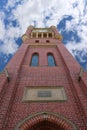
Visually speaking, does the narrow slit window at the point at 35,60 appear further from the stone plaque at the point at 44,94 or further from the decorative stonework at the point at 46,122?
the decorative stonework at the point at 46,122

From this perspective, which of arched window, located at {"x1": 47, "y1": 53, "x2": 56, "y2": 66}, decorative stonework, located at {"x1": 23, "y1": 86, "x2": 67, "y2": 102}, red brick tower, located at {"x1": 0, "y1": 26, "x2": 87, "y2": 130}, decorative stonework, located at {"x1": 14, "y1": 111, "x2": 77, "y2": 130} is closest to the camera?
decorative stonework, located at {"x1": 14, "y1": 111, "x2": 77, "y2": 130}

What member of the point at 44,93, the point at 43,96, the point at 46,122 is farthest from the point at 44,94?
the point at 46,122

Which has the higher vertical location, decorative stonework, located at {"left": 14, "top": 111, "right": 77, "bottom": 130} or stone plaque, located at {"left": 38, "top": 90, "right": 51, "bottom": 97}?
stone plaque, located at {"left": 38, "top": 90, "right": 51, "bottom": 97}

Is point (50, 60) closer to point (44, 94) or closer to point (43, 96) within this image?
point (44, 94)

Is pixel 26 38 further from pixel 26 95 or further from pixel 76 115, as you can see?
pixel 76 115

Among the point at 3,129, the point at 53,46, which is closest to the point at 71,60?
the point at 53,46

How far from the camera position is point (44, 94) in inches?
407

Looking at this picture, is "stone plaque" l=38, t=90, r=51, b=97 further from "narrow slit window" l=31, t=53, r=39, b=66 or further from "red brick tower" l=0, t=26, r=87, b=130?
"narrow slit window" l=31, t=53, r=39, b=66

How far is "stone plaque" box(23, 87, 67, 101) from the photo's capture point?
9.91m

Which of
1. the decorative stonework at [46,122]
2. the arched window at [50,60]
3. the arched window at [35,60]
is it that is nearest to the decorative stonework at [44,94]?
the decorative stonework at [46,122]

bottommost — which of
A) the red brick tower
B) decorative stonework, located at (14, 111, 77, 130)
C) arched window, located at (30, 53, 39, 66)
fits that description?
decorative stonework, located at (14, 111, 77, 130)

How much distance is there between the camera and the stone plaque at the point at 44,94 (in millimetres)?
9914

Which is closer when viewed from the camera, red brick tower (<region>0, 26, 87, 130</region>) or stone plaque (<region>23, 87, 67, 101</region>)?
red brick tower (<region>0, 26, 87, 130</region>)

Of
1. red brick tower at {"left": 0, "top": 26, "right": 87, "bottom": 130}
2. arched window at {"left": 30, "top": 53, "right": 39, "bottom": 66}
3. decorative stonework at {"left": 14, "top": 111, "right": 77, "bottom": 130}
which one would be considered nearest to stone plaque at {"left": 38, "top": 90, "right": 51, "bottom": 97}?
red brick tower at {"left": 0, "top": 26, "right": 87, "bottom": 130}
